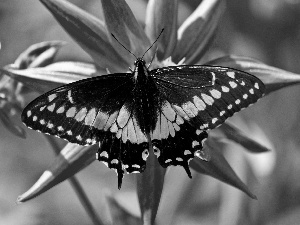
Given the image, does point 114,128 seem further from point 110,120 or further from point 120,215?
point 120,215

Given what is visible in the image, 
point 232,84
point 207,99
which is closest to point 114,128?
point 207,99

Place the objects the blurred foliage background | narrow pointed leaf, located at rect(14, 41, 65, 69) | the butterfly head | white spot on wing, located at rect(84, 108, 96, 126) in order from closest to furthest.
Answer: white spot on wing, located at rect(84, 108, 96, 126) → the butterfly head → narrow pointed leaf, located at rect(14, 41, 65, 69) → the blurred foliage background

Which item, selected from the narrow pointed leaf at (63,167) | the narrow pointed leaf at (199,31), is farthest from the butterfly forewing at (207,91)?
the narrow pointed leaf at (63,167)

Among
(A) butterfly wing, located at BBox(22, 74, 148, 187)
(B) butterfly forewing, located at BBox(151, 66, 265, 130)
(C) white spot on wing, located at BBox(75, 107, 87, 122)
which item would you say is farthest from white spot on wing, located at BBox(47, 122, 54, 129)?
(B) butterfly forewing, located at BBox(151, 66, 265, 130)

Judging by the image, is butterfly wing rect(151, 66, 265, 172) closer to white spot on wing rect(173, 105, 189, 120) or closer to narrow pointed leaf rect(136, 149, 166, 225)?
white spot on wing rect(173, 105, 189, 120)

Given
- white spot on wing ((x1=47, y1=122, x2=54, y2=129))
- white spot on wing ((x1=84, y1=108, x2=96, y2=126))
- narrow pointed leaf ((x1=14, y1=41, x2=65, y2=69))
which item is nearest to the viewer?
white spot on wing ((x1=47, y1=122, x2=54, y2=129))

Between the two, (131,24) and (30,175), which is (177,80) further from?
(30,175)
